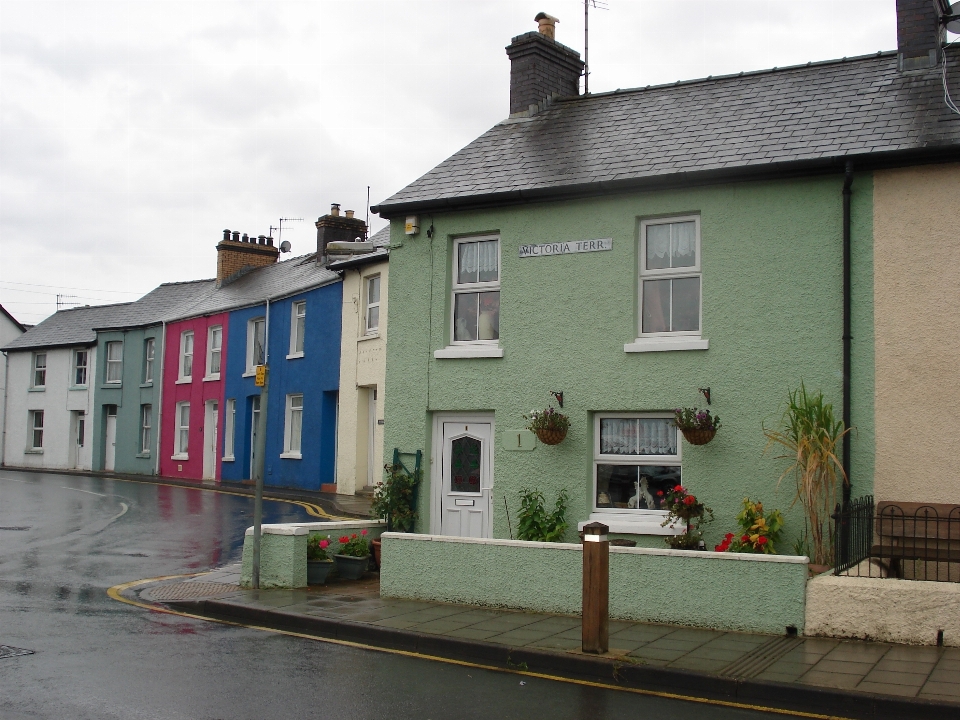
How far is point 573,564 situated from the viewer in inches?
403

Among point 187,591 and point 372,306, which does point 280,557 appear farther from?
point 372,306

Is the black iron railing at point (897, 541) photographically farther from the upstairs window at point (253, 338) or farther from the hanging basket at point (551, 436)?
the upstairs window at point (253, 338)

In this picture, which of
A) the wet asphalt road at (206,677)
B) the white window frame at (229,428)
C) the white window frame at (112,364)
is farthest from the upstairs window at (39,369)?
the wet asphalt road at (206,677)

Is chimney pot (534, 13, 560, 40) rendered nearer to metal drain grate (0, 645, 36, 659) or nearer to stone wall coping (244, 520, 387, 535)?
stone wall coping (244, 520, 387, 535)

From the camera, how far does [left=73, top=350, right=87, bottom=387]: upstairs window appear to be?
39.2 meters

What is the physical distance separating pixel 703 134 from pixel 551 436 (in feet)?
14.8

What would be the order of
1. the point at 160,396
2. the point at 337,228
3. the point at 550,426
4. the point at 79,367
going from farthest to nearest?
the point at 79,367
the point at 160,396
the point at 337,228
the point at 550,426

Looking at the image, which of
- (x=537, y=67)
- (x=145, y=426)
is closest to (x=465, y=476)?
(x=537, y=67)

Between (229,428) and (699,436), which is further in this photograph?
(229,428)

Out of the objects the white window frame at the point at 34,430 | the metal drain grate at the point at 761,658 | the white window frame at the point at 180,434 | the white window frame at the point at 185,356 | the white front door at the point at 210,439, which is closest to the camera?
the metal drain grate at the point at 761,658

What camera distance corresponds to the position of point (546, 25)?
53.5 feet

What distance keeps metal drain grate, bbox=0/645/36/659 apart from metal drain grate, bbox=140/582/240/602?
9.03 ft

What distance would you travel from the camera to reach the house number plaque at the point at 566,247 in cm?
1280

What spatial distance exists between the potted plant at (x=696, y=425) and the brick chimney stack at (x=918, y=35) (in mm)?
5478
